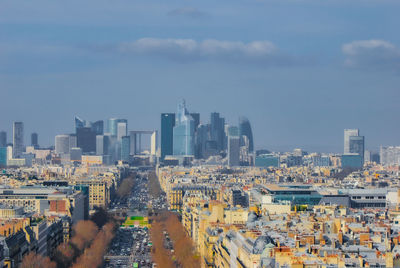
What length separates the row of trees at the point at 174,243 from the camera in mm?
64500

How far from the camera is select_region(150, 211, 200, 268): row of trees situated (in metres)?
64.5

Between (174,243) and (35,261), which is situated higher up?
(35,261)

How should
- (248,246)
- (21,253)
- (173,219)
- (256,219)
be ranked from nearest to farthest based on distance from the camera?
(248,246)
(21,253)
(256,219)
(173,219)

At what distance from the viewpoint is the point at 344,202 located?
85688 millimetres

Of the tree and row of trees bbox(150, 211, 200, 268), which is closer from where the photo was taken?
the tree

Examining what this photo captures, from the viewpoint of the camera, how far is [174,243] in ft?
250

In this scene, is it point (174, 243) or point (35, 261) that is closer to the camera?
point (35, 261)

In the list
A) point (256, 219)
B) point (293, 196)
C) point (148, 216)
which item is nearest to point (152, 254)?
point (256, 219)

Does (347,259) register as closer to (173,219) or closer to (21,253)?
(21,253)

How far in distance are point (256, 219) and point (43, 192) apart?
109ft

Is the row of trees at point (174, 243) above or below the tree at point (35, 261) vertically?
below

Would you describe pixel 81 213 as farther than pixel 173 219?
No

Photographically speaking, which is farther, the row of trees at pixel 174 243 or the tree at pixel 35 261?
the row of trees at pixel 174 243

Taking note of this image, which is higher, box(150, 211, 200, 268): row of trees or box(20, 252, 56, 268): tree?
box(20, 252, 56, 268): tree
